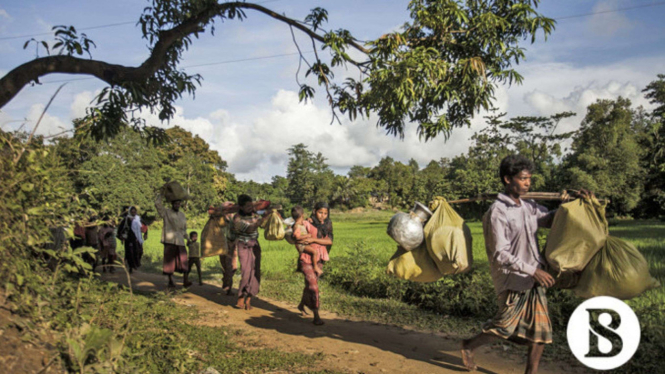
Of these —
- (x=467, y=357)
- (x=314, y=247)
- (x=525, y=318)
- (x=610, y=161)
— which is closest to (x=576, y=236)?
(x=525, y=318)

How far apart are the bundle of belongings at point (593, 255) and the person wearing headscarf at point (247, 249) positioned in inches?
192

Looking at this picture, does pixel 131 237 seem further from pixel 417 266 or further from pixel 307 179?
pixel 307 179

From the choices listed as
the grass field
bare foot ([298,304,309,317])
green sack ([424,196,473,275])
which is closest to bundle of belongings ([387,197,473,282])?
green sack ([424,196,473,275])

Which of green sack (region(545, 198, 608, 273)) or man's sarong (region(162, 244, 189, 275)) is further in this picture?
man's sarong (region(162, 244, 189, 275))

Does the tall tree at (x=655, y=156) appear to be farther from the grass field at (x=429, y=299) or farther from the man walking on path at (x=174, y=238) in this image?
the man walking on path at (x=174, y=238)

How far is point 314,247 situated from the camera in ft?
23.6

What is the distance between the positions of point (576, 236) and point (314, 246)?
13.5 ft

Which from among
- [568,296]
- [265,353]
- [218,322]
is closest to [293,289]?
[218,322]

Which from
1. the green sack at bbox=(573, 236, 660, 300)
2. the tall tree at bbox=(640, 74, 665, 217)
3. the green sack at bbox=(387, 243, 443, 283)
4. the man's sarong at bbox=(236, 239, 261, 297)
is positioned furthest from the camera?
the tall tree at bbox=(640, 74, 665, 217)

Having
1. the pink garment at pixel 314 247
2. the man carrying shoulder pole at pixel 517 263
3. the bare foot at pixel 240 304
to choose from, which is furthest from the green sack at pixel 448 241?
the bare foot at pixel 240 304

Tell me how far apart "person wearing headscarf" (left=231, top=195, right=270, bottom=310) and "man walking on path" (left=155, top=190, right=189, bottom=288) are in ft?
5.19

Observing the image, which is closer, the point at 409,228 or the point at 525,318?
the point at 525,318

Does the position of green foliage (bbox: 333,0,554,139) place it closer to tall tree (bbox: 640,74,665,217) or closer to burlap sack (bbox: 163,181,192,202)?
burlap sack (bbox: 163,181,192,202)

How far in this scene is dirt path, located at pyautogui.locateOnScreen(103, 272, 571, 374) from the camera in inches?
191
